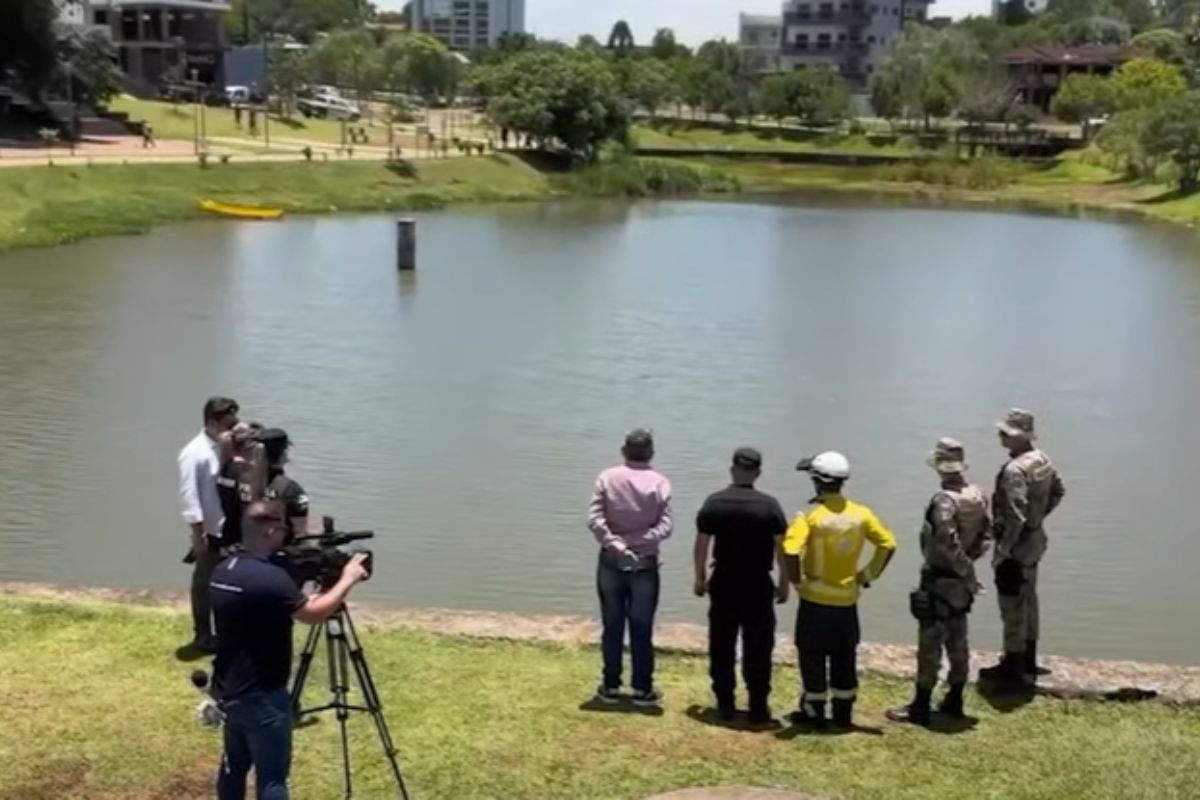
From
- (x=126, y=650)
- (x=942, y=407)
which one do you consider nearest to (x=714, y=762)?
(x=126, y=650)

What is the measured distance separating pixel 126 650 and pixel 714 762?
4.26 meters

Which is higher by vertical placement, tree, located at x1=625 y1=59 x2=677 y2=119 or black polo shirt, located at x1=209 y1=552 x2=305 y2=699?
tree, located at x1=625 y1=59 x2=677 y2=119

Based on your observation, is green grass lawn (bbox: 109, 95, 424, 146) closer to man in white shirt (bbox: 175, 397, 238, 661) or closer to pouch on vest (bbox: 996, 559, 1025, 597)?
man in white shirt (bbox: 175, 397, 238, 661)

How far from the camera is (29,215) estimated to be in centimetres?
5069

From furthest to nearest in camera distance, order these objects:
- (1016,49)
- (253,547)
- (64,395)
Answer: (1016,49), (64,395), (253,547)

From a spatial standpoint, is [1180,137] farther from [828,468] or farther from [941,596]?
[828,468]

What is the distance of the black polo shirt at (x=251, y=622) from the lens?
22.3 feet

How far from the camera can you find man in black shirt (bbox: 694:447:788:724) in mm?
9352

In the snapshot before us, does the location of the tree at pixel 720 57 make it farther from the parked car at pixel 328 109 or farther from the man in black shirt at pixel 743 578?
the man in black shirt at pixel 743 578

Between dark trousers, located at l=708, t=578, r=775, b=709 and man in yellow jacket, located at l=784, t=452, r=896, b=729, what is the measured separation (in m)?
0.21

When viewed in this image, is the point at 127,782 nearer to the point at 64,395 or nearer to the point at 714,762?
the point at 714,762

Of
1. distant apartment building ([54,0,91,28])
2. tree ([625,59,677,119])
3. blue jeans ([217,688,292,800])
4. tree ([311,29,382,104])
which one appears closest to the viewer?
blue jeans ([217,688,292,800])

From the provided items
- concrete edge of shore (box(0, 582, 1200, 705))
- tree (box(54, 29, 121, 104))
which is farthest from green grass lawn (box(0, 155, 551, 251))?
concrete edge of shore (box(0, 582, 1200, 705))

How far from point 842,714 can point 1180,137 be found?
7600 centimetres
